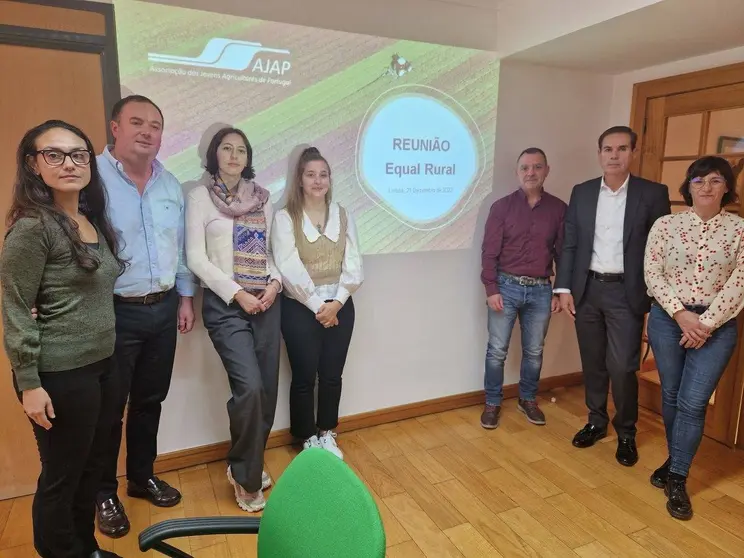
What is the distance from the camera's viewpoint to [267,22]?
2355 mm

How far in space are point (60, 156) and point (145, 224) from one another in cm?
52

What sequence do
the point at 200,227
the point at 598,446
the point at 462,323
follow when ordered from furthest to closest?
the point at 462,323, the point at 598,446, the point at 200,227

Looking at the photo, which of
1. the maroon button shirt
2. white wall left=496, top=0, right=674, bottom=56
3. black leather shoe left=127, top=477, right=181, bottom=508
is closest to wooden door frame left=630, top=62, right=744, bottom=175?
the maroon button shirt

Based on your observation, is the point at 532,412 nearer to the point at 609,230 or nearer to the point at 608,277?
the point at 608,277

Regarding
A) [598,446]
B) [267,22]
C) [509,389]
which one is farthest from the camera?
[509,389]

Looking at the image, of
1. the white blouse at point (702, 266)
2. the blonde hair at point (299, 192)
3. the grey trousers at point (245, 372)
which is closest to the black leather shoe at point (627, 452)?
the white blouse at point (702, 266)

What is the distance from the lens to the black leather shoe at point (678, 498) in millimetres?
2162

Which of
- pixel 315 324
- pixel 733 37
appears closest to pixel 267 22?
pixel 315 324

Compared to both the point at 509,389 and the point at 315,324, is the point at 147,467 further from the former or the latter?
the point at 509,389

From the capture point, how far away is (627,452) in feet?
8.57

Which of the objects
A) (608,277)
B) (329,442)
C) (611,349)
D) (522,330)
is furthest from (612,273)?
(329,442)

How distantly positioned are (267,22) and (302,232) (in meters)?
0.99

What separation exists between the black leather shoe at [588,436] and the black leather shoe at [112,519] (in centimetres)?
226

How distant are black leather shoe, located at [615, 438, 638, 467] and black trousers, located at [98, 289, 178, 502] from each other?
227 centimetres
